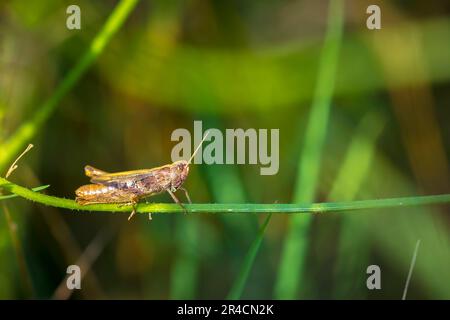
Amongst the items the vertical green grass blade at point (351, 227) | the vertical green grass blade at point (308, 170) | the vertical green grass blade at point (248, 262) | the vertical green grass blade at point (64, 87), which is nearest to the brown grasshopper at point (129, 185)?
the vertical green grass blade at point (248, 262)

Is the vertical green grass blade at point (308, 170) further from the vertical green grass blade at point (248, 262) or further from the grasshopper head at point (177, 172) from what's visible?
the grasshopper head at point (177, 172)

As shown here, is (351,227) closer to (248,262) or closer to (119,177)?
(248,262)

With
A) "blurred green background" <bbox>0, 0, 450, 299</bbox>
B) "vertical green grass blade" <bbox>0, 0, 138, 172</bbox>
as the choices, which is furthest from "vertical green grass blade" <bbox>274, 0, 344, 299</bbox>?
"vertical green grass blade" <bbox>0, 0, 138, 172</bbox>

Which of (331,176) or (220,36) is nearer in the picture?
(331,176)

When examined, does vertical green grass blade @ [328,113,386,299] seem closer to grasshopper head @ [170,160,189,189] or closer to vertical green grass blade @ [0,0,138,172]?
grasshopper head @ [170,160,189,189]
